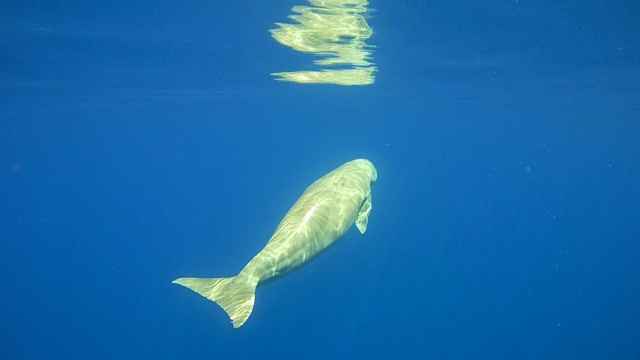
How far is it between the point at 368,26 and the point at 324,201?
6.46 m

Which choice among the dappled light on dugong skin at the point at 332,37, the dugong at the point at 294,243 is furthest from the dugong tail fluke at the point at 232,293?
the dappled light on dugong skin at the point at 332,37

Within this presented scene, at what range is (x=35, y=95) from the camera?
25.9 m

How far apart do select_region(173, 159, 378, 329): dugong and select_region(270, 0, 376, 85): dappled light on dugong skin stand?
4.58m

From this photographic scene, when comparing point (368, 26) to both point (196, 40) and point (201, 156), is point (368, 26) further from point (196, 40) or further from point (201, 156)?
point (201, 156)

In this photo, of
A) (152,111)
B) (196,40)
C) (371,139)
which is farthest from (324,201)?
(371,139)

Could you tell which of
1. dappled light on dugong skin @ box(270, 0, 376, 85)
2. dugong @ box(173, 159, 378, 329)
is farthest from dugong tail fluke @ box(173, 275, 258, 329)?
dappled light on dugong skin @ box(270, 0, 376, 85)

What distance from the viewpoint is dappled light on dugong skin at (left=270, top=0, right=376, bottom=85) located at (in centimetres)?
1248

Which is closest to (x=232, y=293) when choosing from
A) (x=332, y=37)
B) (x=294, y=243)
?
(x=294, y=243)

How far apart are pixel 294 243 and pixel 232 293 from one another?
1577mm

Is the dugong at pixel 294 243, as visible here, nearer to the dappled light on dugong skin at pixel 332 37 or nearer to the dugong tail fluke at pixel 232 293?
the dugong tail fluke at pixel 232 293

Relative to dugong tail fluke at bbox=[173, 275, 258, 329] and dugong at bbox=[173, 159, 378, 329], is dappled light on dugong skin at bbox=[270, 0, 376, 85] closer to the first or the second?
dugong at bbox=[173, 159, 378, 329]

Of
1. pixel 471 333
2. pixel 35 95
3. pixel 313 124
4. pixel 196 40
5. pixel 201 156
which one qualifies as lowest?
pixel 201 156

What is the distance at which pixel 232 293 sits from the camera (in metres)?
9.33

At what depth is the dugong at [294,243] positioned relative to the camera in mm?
9305
